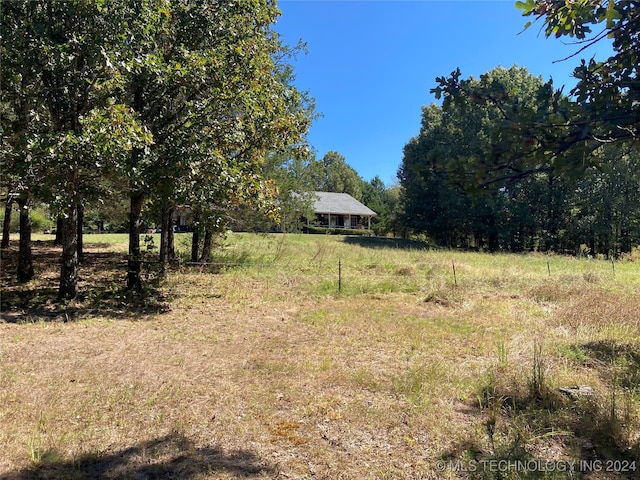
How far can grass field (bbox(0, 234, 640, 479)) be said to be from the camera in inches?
126

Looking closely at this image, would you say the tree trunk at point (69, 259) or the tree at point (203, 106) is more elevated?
the tree at point (203, 106)

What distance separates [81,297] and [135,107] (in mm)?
4527

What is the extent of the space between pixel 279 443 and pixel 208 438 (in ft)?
2.13

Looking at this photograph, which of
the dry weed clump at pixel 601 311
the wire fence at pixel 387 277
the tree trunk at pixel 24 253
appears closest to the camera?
the dry weed clump at pixel 601 311

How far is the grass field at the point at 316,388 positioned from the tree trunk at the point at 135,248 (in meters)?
0.80

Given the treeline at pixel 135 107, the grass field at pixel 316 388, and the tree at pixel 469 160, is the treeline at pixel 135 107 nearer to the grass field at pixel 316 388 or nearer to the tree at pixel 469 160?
the grass field at pixel 316 388

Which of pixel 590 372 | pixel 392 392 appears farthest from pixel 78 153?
pixel 590 372

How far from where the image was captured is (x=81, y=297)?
28.4 feet

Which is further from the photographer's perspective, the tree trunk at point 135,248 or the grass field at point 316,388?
the tree trunk at point 135,248

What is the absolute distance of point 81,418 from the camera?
375 centimetres

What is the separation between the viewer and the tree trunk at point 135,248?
31.4 ft

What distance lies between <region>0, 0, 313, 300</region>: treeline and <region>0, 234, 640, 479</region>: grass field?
8.15 ft

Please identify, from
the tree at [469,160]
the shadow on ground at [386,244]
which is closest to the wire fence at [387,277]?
the tree at [469,160]

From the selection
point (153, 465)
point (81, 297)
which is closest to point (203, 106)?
point (81, 297)
